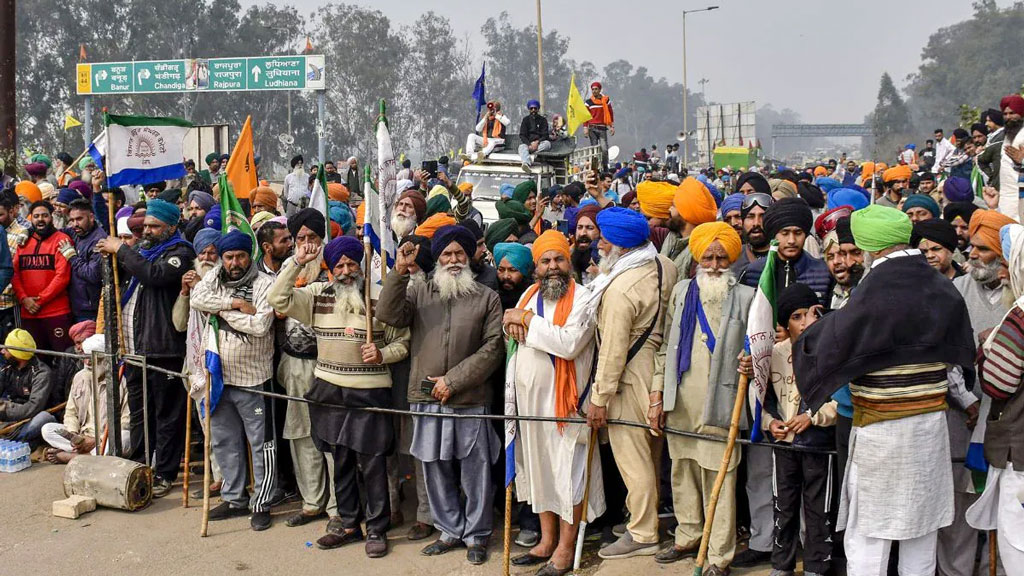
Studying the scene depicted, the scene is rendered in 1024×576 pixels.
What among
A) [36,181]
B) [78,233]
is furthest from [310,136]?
[78,233]

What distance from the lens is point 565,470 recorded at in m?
5.65

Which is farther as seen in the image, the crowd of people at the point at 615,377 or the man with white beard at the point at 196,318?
the man with white beard at the point at 196,318

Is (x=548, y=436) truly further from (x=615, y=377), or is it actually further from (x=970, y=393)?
(x=970, y=393)

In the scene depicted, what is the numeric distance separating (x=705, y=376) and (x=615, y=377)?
51cm

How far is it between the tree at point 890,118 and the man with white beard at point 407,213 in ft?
238

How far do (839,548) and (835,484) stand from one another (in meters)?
0.47

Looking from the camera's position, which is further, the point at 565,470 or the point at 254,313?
the point at 254,313

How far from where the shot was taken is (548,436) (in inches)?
225

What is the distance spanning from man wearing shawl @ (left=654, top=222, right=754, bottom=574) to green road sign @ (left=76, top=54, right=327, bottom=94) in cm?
2430

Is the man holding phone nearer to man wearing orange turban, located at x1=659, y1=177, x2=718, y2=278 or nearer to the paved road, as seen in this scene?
man wearing orange turban, located at x1=659, y1=177, x2=718, y2=278

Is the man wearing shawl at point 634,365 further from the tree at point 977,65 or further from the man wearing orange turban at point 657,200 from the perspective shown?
the tree at point 977,65

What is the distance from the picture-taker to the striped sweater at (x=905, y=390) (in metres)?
4.18

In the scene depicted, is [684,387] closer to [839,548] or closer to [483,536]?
[839,548]

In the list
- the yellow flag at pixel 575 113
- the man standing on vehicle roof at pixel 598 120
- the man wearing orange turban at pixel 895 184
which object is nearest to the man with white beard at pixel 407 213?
the man wearing orange turban at pixel 895 184
